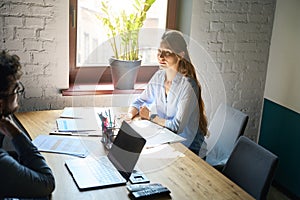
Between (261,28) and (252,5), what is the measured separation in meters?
0.19

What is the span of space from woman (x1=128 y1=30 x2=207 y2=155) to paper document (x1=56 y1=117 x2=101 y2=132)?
0.25 meters

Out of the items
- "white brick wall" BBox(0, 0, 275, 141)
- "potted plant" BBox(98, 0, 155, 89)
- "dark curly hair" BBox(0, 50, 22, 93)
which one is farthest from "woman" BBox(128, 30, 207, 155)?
"dark curly hair" BBox(0, 50, 22, 93)

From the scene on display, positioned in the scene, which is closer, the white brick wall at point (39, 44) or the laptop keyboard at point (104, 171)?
the laptop keyboard at point (104, 171)

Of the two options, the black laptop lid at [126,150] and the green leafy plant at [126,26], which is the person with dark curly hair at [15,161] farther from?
the green leafy plant at [126,26]

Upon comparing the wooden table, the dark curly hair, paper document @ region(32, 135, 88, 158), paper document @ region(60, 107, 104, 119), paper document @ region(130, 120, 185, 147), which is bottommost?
the wooden table

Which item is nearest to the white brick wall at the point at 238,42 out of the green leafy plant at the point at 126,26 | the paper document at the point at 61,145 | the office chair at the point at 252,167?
the green leafy plant at the point at 126,26

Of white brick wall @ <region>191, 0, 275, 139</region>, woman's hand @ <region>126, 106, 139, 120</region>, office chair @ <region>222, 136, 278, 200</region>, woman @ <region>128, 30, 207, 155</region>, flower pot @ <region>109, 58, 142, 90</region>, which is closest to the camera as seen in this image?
office chair @ <region>222, 136, 278, 200</region>

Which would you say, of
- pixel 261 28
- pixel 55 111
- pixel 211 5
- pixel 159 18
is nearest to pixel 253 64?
pixel 261 28

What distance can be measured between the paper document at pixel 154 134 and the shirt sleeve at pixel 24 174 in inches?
26.9

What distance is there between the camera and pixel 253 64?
329 cm

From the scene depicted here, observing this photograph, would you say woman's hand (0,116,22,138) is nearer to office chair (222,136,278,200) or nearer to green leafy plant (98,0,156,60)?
office chair (222,136,278,200)

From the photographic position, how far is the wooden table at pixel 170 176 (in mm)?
1656

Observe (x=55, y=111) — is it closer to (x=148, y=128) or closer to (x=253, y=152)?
(x=148, y=128)

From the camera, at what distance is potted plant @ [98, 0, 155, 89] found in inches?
113
